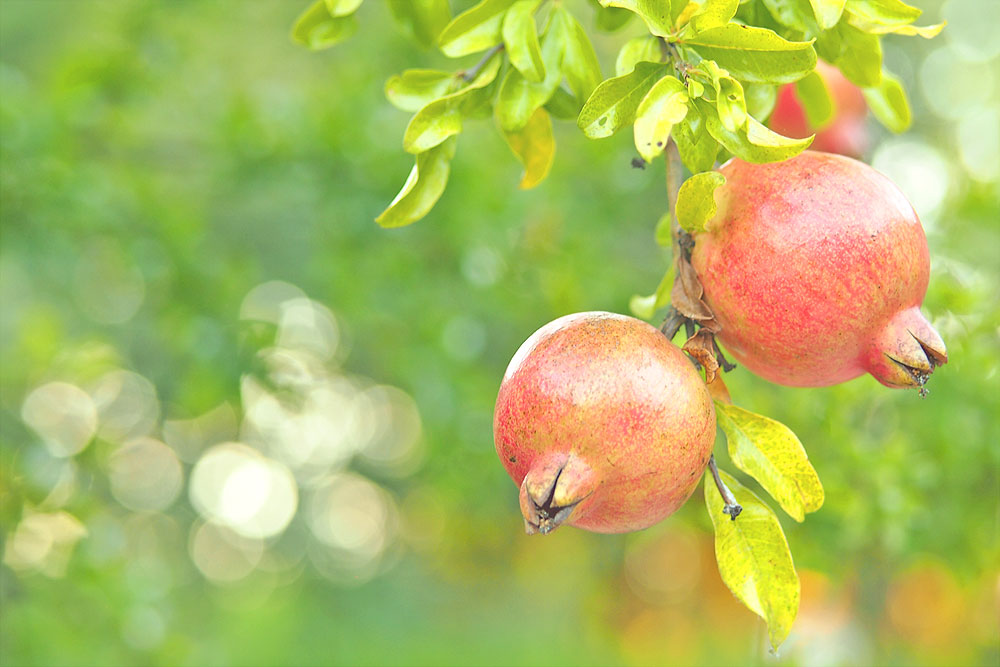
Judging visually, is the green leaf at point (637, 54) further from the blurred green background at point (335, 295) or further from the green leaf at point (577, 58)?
the blurred green background at point (335, 295)

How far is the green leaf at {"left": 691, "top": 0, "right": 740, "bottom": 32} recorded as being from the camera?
2.43 feet

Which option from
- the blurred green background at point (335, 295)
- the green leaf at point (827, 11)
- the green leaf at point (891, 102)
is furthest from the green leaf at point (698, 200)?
the blurred green background at point (335, 295)

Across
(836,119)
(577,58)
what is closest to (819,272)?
(577,58)

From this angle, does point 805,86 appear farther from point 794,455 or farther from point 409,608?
point 409,608

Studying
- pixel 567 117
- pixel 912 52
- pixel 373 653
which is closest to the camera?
pixel 567 117

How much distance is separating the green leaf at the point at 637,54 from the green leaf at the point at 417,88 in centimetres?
21

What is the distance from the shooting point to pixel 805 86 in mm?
1037

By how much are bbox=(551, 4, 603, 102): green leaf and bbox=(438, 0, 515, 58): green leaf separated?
6 centimetres

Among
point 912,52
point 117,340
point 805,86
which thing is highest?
point 805,86

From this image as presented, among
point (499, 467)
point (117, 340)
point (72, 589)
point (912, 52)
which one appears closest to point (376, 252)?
point (499, 467)

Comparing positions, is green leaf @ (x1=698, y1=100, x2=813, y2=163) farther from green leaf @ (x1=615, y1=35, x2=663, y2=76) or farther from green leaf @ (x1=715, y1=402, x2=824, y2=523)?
green leaf @ (x1=715, y1=402, x2=824, y2=523)

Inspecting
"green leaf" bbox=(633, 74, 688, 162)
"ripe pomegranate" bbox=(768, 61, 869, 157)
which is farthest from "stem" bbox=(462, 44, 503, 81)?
"ripe pomegranate" bbox=(768, 61, 869, 157)

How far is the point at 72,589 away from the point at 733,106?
8.00 feet

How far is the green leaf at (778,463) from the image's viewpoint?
792mm
